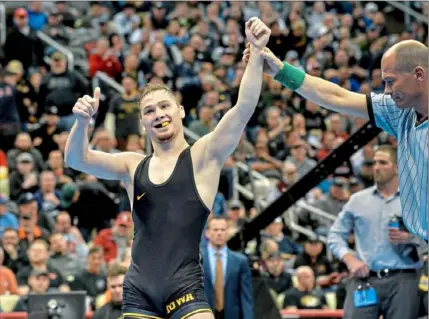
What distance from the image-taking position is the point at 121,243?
41.8 ft

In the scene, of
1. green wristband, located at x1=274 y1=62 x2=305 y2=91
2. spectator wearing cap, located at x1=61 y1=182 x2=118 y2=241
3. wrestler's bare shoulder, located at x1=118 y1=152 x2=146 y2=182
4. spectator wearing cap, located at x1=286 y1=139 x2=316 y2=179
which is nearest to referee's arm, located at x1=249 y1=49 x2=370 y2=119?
green wristband, located at x1=274 y1=62 x2=305 y2=91

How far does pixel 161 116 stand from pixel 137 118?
9.66m

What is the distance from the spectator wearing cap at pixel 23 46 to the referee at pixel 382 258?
9.87 meters

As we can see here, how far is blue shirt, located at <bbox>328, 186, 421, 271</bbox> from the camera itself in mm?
8492

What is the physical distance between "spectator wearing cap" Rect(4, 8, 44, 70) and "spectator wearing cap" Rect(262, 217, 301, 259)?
6.00m

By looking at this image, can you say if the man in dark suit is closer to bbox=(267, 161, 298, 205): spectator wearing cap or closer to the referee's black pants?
the referee's black pants

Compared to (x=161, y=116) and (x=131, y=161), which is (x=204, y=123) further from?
(x=161, y=116)

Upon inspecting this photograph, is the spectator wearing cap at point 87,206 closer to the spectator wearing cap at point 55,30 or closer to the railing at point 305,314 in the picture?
the railing at point 305,314

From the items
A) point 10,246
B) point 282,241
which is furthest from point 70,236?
point 282,241

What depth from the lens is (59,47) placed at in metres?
18.0

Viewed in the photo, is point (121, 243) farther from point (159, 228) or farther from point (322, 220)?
point (159, 228)

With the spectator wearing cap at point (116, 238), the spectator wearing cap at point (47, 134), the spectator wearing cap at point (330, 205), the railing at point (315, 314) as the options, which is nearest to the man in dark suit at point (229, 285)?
the railing at point (315, 314)

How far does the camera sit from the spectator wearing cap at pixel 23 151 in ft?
48.5

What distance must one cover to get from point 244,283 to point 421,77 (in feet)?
14.4
